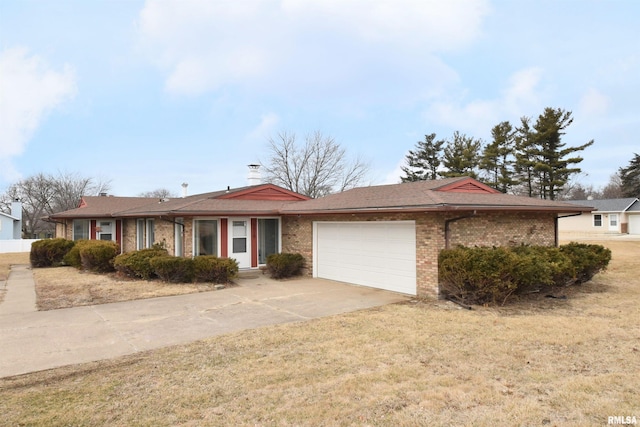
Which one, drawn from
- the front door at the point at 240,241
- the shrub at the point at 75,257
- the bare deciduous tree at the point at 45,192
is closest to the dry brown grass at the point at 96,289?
the shrub at the point at 75,257

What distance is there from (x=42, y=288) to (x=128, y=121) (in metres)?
10.8

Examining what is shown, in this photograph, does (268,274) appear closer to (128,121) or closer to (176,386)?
(176,386)

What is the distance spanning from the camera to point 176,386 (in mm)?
4309

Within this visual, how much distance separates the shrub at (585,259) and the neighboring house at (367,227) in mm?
922

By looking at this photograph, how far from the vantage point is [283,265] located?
12219 millimetres

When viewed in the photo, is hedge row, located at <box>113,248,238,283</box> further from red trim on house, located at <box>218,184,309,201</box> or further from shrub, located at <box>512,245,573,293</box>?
shrub, located at <box>512,245,573,293</box>

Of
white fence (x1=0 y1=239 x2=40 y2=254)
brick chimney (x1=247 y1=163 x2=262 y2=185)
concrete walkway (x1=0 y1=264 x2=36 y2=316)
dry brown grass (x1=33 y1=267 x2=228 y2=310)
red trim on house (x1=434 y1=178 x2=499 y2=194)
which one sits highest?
brick chimney (x1=247 y1=163 x2=262 y2=185)

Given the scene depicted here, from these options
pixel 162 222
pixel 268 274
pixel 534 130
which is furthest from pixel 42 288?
pixel 534 130

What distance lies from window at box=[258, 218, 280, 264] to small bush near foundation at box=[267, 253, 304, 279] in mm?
1656

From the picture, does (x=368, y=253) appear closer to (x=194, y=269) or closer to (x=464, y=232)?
(x=464, y=232)

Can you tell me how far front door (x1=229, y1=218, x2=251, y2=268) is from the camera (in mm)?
13617

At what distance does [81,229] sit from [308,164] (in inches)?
817

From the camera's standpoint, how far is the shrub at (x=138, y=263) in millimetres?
11945

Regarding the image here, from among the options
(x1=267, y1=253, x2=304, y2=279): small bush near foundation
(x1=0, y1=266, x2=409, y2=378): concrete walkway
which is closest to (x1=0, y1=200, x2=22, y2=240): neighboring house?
(x1=0, y1=266, x2=409, y2=378): concrete walkway
